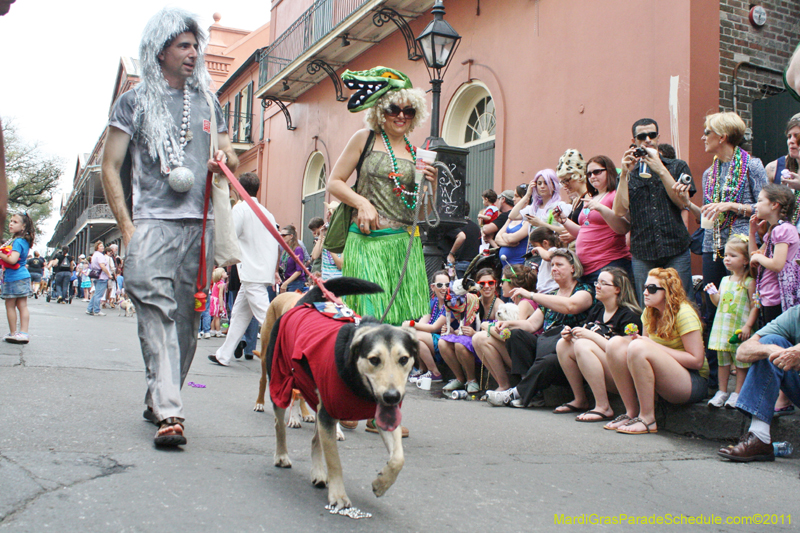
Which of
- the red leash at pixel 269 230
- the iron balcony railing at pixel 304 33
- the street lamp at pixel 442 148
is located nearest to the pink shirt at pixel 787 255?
the red leash at pixel 269 230

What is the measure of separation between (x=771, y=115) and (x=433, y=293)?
463cm

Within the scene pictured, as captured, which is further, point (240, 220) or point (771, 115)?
point (771, 115)

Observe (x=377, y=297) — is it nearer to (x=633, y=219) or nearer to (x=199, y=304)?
(x=199, y=304)

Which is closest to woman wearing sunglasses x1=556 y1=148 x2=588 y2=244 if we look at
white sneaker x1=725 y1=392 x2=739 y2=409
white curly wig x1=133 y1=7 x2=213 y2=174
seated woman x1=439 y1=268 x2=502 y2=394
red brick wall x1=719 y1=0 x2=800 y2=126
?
seated woman x1=439 y1=268 x2=502 y2=394

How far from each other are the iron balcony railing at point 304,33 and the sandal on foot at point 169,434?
40.4 feet

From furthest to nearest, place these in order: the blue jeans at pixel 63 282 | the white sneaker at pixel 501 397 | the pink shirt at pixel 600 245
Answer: the blue jeans at pixel 63 282, the pink shirt at pixel 600 245, the white sneaker at pixel 501 397

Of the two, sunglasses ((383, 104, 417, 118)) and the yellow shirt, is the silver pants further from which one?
the yellow shirt

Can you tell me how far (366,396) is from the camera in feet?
10.0

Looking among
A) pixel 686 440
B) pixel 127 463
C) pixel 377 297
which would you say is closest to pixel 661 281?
pixel 686 440

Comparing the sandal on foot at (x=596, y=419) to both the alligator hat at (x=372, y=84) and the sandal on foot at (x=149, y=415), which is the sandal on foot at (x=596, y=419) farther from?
the sandal on foot at (x=149, y=415)

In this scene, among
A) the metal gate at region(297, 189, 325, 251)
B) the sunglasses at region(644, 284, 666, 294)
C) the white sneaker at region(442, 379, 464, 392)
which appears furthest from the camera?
the metal gate at region(297, 189, 325, 251)

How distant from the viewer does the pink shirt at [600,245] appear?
6636 mm

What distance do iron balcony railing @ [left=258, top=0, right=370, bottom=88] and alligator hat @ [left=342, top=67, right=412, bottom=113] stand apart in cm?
1047

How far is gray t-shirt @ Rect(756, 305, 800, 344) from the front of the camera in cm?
440
